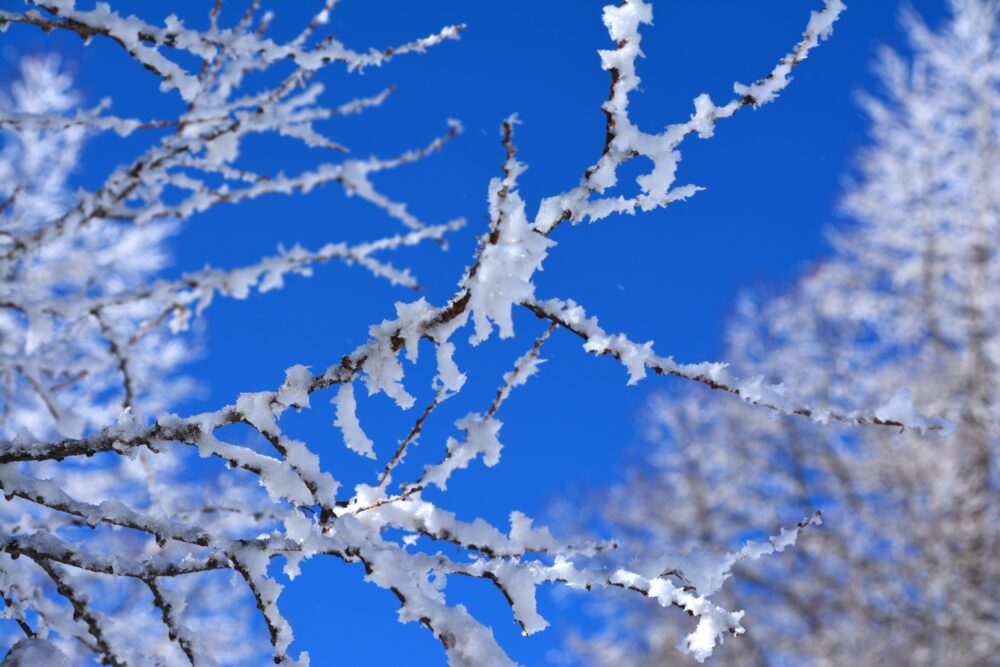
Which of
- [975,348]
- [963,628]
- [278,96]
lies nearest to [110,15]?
[278,96]

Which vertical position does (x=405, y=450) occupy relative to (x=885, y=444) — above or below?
below

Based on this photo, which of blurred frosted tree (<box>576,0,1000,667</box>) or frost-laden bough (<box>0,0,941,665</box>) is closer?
frost-laden bough (<box>0,0,941,665</box>)

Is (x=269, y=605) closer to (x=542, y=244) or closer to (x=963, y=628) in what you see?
(x=542, y=244)

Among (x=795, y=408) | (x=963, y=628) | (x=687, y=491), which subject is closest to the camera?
(x=795, y=408)

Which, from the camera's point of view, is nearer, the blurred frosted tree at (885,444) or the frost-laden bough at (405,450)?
the frost-laden bough at (405,450)

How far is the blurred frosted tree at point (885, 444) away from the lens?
7934 millimetres

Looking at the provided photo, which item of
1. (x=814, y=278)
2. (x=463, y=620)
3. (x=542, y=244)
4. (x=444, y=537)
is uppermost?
(x=814, y=278)

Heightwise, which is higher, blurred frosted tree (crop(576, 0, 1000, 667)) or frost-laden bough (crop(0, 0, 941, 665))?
blurred frosted tree (crop(576, 0, 1000, 667))

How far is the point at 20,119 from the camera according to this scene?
1.63 m

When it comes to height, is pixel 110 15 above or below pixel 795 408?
above

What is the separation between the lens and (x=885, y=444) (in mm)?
9000

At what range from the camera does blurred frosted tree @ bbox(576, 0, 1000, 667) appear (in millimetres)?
7934

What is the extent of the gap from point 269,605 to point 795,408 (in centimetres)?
75

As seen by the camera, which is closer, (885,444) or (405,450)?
(405,450)
